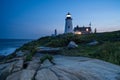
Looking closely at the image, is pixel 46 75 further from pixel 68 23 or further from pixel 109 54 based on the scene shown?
pixel 68 23

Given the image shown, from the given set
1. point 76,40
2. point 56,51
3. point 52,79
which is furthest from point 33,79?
point 76,40

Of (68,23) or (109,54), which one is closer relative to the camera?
(109,54)

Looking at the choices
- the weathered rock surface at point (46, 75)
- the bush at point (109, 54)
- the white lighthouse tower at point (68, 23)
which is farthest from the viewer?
the white lighthouse tower at point (68, 23)

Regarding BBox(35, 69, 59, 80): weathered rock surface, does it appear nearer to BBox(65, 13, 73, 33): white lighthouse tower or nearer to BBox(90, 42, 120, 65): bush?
BBox(90, 42, 120, 65): bush

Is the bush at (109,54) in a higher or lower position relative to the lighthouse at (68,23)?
lower

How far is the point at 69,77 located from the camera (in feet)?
22.2

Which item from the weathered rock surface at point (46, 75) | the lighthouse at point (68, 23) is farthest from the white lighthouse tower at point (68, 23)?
the weathered rock surface at point (46, 75)

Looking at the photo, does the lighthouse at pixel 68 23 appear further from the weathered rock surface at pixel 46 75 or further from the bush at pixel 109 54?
the weathered rock surface at pixel 46 75

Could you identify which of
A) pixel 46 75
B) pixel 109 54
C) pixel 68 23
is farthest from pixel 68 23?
pixel 46 75

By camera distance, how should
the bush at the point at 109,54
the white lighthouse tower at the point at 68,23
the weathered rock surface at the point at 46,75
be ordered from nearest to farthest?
the weathered rock surface at the point at 46,75 < the bush at the point at 109,54 < the white lighthouse tower at the point at 68,23

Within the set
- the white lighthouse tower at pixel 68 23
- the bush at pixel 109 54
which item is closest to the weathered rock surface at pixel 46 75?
the bush at pixel 109 54

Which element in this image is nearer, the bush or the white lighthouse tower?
the bush

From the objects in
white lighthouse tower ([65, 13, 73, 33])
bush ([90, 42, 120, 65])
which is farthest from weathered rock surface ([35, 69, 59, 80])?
white lighthouse tower ([65, 13, 73, 33])

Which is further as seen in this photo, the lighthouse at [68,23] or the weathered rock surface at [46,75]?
the lighthouse at [68,23]
